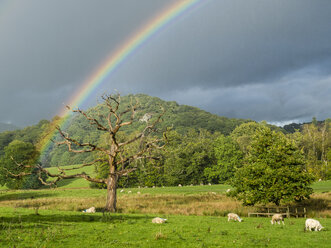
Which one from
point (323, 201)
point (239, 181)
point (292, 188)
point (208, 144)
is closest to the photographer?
point (292, 188)

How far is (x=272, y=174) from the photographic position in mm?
31953

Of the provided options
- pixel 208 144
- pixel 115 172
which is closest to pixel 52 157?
pixel 208 144

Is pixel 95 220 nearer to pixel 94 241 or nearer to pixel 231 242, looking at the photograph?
pixel 94 241

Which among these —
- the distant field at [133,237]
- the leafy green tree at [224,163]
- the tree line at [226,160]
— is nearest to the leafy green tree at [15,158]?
the tree line at [226,160]

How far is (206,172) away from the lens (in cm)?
9231

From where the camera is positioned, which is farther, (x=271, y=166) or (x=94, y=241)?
(x=271, y=166)

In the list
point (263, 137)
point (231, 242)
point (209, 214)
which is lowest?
point (209, 214)

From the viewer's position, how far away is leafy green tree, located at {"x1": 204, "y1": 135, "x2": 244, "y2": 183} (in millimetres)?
90125

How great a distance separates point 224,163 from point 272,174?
60.6m

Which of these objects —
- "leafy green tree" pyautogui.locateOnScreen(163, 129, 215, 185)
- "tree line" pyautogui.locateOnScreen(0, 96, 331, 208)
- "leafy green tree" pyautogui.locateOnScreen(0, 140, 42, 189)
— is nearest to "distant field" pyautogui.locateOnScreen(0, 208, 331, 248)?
"tree line" pyautogui.locateOnScreen(0, 96, 331, 208)

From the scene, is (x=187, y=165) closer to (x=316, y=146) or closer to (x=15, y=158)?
(x=15, y=158)

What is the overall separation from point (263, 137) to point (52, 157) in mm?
176392

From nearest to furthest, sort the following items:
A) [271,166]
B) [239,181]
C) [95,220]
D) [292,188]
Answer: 1. [95,220]
2. [292,188]
3. [271,166]
4. [239,181]

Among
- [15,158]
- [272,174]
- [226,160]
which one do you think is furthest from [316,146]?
[15,158]
